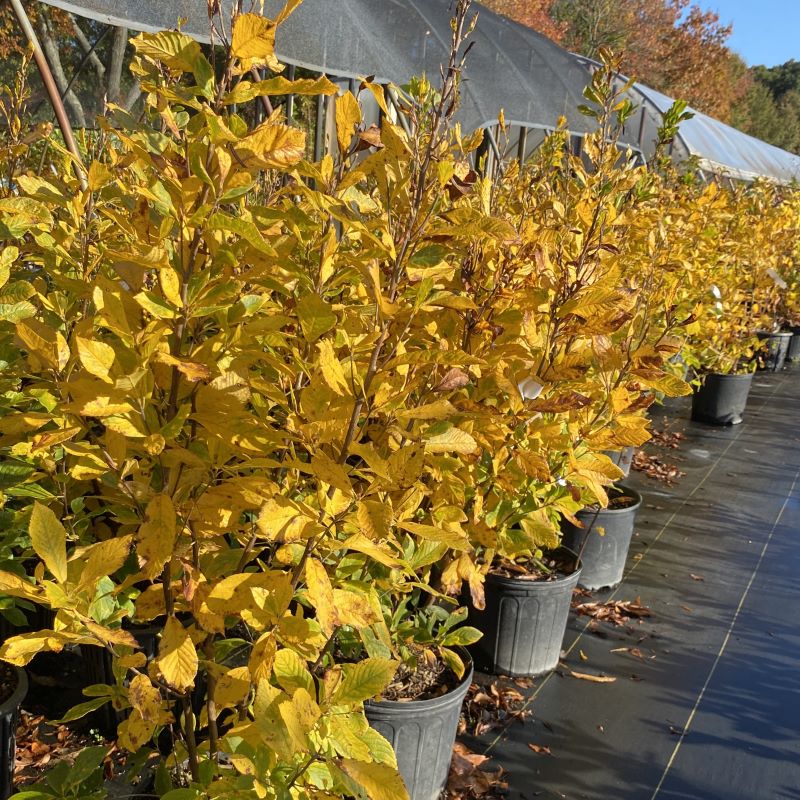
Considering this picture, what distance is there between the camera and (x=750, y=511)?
159 inches

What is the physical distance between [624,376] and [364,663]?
1062 millimetres

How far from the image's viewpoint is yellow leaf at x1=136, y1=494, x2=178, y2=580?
3.13 feet

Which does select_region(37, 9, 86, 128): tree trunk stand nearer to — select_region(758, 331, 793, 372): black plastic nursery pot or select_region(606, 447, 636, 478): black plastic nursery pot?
select_region(606, 447, 636, 478): black plastic nursery pot

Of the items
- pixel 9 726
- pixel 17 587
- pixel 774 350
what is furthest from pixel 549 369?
pixel 774 350

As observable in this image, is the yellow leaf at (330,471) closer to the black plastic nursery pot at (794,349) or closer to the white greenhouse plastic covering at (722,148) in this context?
the black plastic nursery pot at (794,349)

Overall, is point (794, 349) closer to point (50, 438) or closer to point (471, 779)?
point (471, 779)

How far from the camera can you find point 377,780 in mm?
906

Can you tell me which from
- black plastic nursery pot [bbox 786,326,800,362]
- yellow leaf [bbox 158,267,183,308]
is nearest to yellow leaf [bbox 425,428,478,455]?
yellow leaf [bbox 158,267,183,308]

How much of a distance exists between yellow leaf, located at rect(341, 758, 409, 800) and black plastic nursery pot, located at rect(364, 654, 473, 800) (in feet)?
2.56

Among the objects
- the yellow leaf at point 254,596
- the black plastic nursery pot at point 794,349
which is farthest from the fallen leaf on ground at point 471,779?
the black plastic nursery pot at point 794,349

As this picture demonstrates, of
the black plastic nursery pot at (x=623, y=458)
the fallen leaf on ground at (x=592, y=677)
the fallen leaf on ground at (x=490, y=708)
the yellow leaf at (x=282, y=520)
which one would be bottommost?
the fallen leaf on ground at (x=490, y=708)

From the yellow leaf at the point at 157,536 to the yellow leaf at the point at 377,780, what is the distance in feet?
1.10

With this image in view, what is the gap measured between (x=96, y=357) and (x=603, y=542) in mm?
2501

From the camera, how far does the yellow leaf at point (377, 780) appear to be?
901mm
